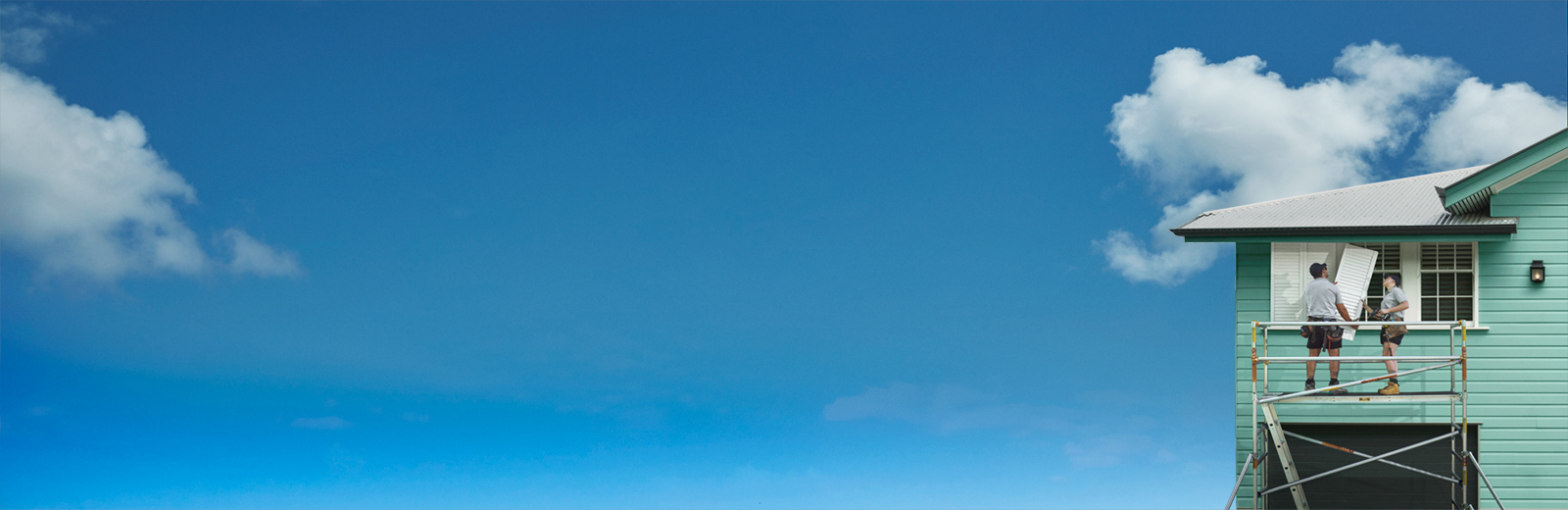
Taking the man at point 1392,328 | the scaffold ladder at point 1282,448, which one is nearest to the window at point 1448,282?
the man at point 1392,328

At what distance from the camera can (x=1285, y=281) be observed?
52.2 feet

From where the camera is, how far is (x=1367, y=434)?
15.8 m

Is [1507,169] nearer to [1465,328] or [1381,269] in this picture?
[1381,269]

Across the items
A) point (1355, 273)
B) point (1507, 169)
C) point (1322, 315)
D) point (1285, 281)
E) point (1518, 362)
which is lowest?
point (1518, 362)

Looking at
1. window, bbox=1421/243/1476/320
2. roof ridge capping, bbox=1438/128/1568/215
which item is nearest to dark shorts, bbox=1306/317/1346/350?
window, bbox=1421/243/1476/320

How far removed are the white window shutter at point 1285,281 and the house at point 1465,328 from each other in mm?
13

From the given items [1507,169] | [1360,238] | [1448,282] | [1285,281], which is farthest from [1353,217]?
[1507,169]

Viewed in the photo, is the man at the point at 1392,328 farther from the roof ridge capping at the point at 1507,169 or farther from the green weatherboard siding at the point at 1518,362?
the roof ridge capping at the point at 1507,169

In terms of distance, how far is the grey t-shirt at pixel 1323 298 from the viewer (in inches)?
594

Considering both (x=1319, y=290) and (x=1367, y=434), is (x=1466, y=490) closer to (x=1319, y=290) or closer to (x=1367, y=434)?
(x=1367, y=434)

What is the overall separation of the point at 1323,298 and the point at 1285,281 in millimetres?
842

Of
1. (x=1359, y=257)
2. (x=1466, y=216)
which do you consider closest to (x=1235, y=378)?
(x=1359, y=257)

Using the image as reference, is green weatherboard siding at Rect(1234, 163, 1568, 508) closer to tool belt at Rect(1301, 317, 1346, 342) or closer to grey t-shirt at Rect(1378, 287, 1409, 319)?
tool belt at Rect(1301, 317, 1346, 342)

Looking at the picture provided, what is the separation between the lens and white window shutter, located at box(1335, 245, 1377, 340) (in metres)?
15.6
